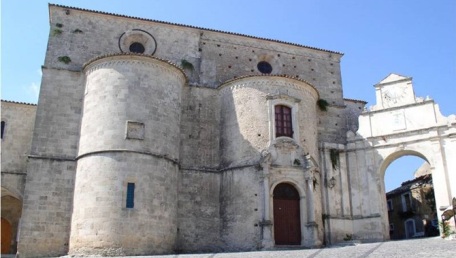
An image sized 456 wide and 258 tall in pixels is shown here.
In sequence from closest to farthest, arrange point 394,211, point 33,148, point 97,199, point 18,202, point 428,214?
point 97,199 < point 33,148 < point 18,202 < point 428,214 < point 394,211

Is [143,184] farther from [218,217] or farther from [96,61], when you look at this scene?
[96,61]

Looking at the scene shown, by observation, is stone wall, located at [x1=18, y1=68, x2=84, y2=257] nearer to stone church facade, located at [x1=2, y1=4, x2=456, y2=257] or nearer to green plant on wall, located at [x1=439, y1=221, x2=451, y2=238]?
stone church facade, located at [x1=2, y1=4, x2=456, y2=257]

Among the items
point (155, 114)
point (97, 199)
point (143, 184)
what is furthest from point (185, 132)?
point (97, 199)

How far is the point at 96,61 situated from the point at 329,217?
481 inches

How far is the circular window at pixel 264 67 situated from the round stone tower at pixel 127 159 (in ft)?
17.9

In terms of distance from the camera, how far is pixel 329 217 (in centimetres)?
A: 2077

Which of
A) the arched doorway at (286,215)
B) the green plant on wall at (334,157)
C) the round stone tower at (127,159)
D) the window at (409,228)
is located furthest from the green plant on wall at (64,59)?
the window at (409,228)

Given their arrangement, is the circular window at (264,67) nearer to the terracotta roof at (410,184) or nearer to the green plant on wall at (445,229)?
the green plant on wall at (445,229)

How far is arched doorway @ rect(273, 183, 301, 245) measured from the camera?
19.2 m

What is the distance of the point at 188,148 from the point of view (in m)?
20.5

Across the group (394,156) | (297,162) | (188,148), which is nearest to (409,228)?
(394,156)

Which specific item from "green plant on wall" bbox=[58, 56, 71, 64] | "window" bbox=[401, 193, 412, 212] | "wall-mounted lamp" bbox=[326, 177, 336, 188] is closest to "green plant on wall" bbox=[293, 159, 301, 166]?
"wall-mounted lamp" bbox=[326, 177, 336, 188]

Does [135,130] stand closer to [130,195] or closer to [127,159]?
[127,159]

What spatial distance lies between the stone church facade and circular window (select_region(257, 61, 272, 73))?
303 millimetres
